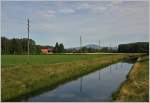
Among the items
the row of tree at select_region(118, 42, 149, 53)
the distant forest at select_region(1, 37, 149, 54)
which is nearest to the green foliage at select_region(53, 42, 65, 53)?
the distant forest at select_region(1, 37, 149, 54)

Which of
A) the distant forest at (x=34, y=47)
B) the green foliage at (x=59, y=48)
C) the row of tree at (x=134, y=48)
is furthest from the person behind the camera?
the green foliage at (x=59, y=48)

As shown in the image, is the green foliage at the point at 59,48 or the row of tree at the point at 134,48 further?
the green foliage at the point at 59,48

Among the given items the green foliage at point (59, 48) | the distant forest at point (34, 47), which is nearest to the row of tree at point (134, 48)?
the distant forest at point (34, 47)

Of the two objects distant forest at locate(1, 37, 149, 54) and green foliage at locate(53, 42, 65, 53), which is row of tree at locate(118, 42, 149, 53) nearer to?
distant forest at locate(1, 37, 149, 54)

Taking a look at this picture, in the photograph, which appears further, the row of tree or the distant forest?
the row of tree

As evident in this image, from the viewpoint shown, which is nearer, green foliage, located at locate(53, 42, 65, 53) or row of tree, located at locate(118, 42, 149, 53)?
row of tree, located at locate(118, 42, 149, 53)

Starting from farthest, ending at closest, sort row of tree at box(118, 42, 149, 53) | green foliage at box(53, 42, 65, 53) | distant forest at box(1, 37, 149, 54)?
green foliage at box(53, 42, 65, 53) < row of tree at box(118, 42, 149, 53) < distant forest at box(1, 37, 149, 54)

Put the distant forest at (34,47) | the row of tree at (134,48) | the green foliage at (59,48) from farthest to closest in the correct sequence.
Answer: the green foliage at (59,48), the row of tree at (134,48), the distant forest at (34,47)

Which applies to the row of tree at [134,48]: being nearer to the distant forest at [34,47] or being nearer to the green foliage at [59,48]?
the distant forest at [34,47]

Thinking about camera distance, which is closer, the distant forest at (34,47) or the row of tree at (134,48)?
the distant forest at (34,47)

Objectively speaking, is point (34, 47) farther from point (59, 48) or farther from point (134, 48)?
point (134, 48)

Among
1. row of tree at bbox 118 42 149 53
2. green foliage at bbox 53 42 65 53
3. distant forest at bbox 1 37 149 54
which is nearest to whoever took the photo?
distant forest at bbox 1 37 149 54

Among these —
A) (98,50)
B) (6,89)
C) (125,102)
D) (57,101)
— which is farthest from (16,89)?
(98,50)

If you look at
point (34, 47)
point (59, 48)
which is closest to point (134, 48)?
point (59, 48)
